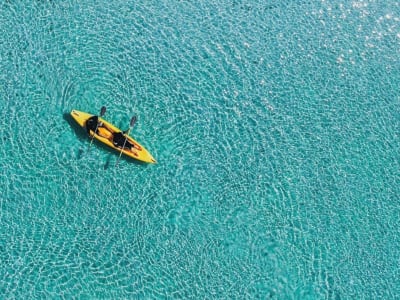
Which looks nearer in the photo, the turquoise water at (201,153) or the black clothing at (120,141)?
the turquoise water at (201,153)

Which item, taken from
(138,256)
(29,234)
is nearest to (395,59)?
Result: (138,256)

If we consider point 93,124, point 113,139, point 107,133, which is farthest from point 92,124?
point 113,139

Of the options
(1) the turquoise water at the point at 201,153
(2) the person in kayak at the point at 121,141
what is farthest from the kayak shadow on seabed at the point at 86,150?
(2) the person in kayak at the point at 121,141

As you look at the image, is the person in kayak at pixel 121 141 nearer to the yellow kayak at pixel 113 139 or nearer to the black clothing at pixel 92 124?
the yellow kayak at pixel 113 139

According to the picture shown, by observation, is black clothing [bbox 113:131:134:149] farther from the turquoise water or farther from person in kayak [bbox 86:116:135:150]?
the turquoise water

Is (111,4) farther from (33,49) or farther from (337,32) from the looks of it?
(337,32)

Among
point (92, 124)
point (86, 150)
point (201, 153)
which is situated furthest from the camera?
point (201, 153)

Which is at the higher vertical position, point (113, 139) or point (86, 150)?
point (113, 139)

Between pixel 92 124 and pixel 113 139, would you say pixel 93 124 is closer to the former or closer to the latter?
pixel 92 124

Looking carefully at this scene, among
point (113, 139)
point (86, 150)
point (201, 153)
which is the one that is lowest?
point (86, 150)
